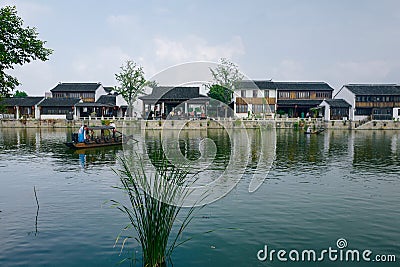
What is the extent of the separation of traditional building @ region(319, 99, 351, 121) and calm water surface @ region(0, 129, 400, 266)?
40088 millimetres

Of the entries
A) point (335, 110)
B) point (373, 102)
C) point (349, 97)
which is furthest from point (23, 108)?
point (373, 102)

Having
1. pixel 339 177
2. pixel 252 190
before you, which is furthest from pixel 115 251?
pixel 339 177

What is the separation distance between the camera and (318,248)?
7656 millimetres

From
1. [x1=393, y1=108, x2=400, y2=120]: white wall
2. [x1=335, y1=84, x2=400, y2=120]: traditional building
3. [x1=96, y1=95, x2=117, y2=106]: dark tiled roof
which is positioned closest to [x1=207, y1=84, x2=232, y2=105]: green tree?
[x1=96, y1=95, x2=117, y2=106]: dark tiled roof

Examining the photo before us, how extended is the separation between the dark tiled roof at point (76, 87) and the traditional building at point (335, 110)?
128ft

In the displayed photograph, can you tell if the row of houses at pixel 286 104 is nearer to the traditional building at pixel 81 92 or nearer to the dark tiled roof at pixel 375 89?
the dark tiled roof at pixel 375 89

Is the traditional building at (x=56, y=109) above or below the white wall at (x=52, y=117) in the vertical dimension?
above

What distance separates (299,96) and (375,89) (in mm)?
11794

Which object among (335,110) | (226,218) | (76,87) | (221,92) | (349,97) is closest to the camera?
(226,218)

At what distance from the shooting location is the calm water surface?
7352 millimetres

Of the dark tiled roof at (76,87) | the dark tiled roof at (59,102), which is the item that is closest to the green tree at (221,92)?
the dark tiled roof at (59,102)

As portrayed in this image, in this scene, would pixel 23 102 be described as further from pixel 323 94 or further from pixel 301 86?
pixel 323 94

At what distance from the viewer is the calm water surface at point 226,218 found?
24.1 ft

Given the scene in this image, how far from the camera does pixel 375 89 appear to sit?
57.1m
